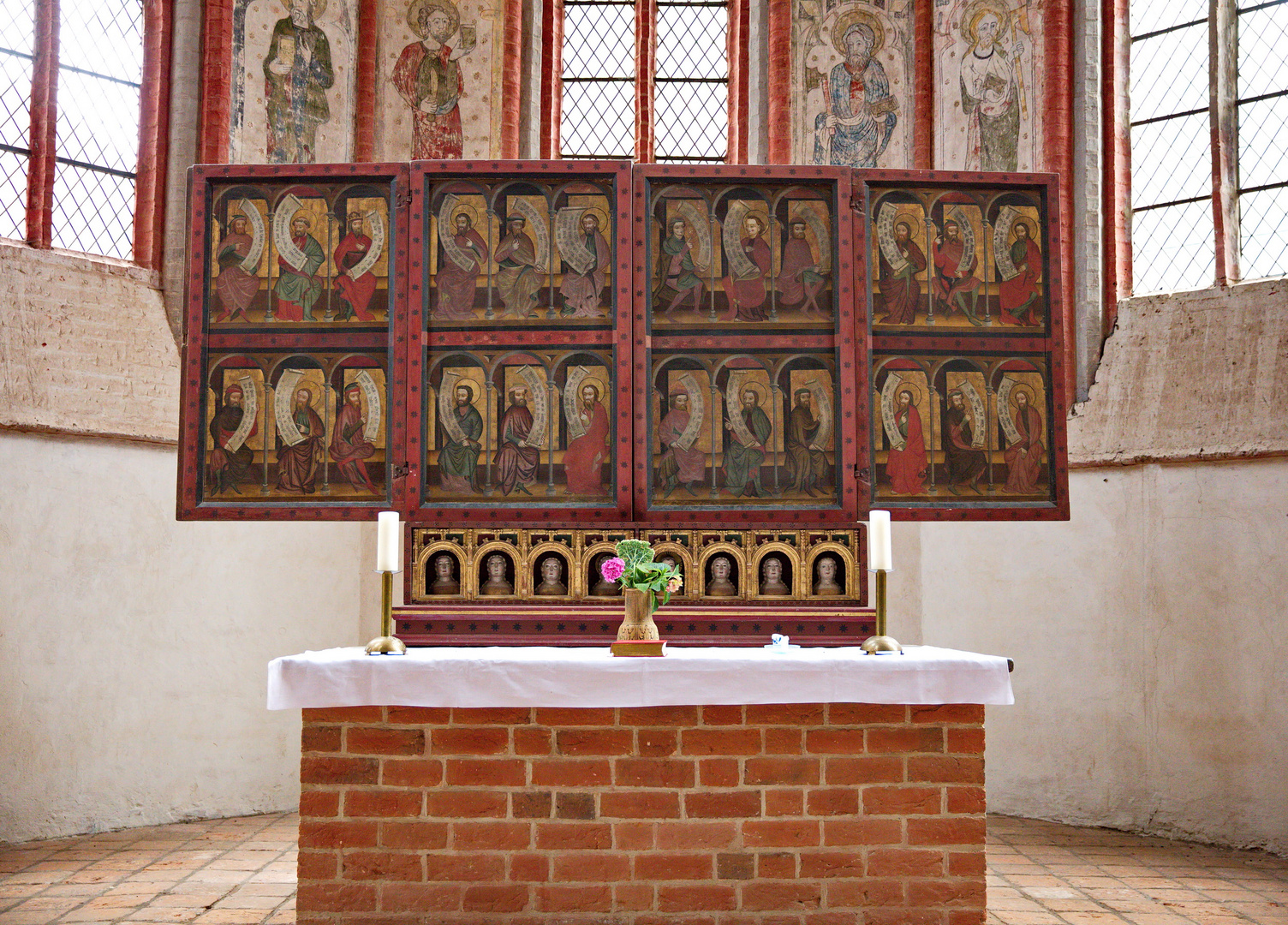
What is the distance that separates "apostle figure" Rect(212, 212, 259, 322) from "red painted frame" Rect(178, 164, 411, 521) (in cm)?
9

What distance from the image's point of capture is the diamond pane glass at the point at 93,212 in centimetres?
917

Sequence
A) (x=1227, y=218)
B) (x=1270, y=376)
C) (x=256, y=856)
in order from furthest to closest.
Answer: (x=1227, y=218) < (x=1270, y=376) < (x=256, y=856)

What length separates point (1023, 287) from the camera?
6.95m

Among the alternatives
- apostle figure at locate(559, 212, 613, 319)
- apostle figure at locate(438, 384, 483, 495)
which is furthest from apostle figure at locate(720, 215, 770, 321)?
apostle figure at locate(438, 384, 483, 495)

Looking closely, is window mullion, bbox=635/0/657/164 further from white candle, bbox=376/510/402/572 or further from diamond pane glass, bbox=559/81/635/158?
white candle, bbox=376/510/402/572

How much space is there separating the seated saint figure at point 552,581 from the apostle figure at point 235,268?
2403mm

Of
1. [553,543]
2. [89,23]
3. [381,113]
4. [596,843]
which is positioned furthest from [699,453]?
[89,23]

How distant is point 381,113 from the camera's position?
10.2 meters

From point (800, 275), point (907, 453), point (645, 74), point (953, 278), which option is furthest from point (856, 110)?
point (907, 453)

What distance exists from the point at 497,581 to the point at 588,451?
3.06 ft

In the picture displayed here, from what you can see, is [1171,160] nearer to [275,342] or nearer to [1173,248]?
[1173,248]

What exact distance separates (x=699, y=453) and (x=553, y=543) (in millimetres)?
1017

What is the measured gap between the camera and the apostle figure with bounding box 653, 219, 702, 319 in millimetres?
6898

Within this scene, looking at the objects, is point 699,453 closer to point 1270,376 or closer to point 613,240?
point 613,240
